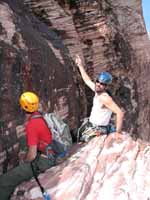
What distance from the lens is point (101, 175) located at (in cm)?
870

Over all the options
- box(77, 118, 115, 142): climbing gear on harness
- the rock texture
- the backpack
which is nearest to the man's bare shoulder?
box(77, 118, 115, 142): climbing gear on harness

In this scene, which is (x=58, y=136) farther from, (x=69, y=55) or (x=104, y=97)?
(x=69, y=55)

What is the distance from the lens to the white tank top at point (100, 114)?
34.0ft

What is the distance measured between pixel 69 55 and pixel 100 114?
324 centimetres

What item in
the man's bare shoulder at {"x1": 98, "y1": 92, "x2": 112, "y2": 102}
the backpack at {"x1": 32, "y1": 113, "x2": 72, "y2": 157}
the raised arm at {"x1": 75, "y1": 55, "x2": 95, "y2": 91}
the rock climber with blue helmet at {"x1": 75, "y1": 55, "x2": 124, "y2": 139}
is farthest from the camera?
the raised arm at {"x1": 75, "y1": 55, "x2": 95, "y2": 91}

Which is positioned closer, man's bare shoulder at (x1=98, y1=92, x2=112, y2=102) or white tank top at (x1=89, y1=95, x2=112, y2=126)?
man's bare shoulder at (x1=98, y1=92, x2=112, y2=102)

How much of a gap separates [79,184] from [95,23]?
8.37 meters

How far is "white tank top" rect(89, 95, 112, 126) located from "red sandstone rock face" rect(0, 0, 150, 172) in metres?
1.20

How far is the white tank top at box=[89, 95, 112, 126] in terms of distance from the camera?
10.4 meters

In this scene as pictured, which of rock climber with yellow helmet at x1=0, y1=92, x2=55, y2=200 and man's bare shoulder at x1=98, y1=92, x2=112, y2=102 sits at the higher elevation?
man's bare shoulder at x1=98, y1=92, x2=112, y2=102

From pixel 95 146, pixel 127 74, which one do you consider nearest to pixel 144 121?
pixel 127 74

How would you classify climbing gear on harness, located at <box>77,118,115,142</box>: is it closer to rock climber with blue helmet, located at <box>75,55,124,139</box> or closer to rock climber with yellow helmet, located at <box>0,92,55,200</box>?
rock climber with blue helmet, located at <box>75,55,124,139</box>

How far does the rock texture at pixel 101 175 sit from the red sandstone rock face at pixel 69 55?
1199 millimetres

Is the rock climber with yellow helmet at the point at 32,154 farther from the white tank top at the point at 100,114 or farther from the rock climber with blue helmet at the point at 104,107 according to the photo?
the white tank top at the point at 100,114
